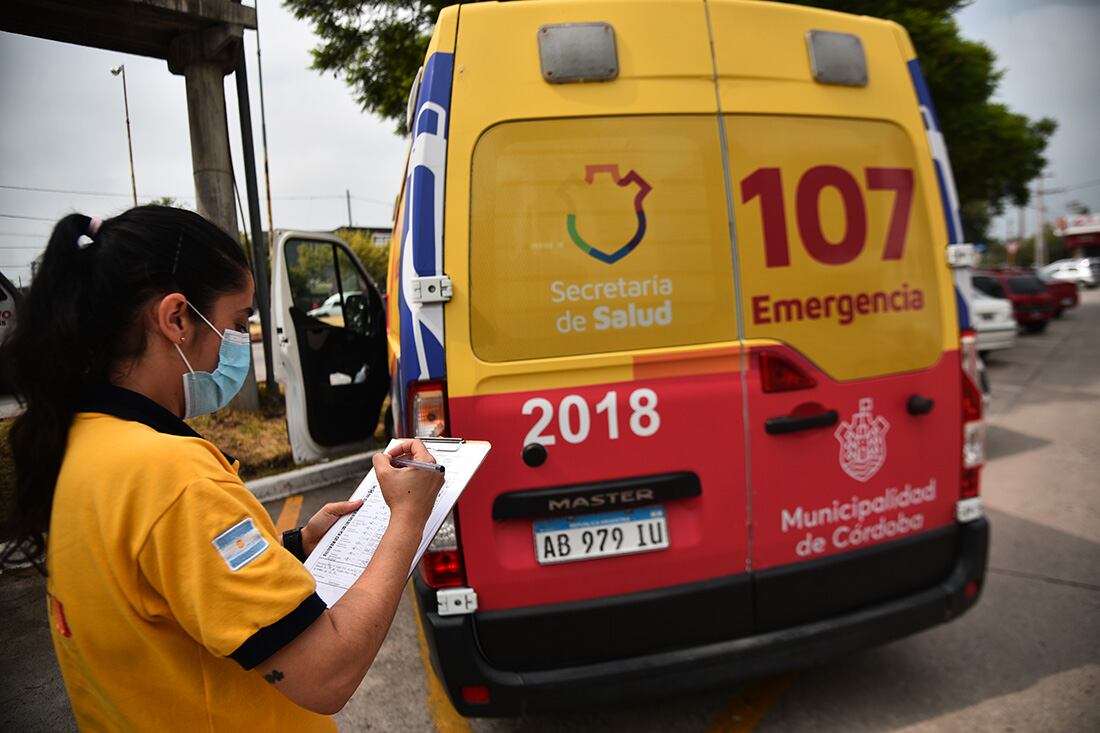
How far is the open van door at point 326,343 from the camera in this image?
4520 millimetres

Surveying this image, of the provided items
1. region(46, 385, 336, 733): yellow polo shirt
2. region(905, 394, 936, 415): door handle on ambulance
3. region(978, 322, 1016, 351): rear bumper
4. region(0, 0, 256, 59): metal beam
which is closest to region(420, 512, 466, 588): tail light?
region(46, 385, 336, 733): yellow polo shirt

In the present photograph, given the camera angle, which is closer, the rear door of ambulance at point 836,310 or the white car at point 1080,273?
the rear door of ambulance at point 836,310

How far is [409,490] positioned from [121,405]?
0.44 m

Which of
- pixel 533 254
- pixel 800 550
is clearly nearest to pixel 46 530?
pixel 533 254

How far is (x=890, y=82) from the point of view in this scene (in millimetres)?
2434

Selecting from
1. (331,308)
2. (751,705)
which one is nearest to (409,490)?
(751,705)

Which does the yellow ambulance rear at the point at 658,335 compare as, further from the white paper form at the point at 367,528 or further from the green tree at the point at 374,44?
the green tree at the point at 374,44

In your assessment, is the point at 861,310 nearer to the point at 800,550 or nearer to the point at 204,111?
the point at 800,550

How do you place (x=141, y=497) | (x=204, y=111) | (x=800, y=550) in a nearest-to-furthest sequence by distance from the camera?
1. (x=141, y=497)
2. (x=800, y=550)
3. (x=204, y=111)

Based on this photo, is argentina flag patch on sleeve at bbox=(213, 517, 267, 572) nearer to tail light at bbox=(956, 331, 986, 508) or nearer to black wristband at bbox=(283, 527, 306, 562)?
black wristband at bbox=(283, 527, 306, 562)

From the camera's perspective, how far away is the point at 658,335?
2154mm

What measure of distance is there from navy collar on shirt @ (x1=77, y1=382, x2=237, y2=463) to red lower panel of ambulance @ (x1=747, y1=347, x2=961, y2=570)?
172 centimetres

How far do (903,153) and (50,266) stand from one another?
8.16ft

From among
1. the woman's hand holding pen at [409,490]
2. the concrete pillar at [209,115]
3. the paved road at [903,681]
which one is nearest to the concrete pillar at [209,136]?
the concrete pillar at [209,115]
